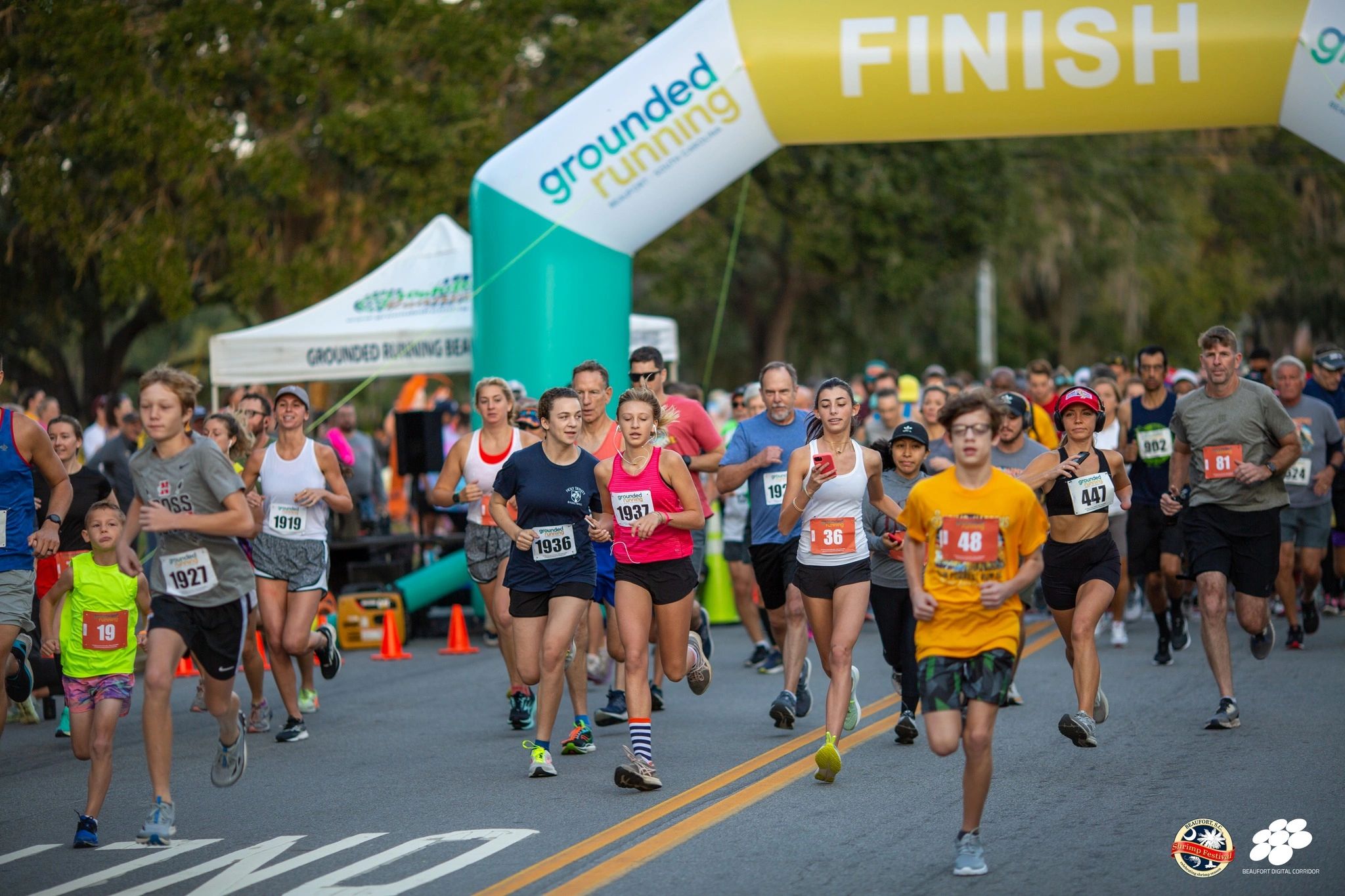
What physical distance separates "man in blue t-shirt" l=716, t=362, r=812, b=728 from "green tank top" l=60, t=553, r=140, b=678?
10.6 ft

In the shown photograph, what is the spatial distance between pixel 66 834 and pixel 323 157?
17.5 m

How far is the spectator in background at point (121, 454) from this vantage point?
13.4 metres

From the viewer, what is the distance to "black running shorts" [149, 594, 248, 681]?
6730 millimetres

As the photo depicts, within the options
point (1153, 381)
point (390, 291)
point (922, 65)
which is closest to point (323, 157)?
point (390, 291)

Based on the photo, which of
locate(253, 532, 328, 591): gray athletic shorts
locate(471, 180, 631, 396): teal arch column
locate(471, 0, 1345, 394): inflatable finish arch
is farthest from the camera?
locate(471, 180, 631, 396): teal arch column

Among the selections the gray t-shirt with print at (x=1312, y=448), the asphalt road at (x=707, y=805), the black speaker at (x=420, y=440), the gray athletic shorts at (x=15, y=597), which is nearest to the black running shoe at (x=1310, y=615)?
the gray t-shirt with print at (x=1312, y=448)

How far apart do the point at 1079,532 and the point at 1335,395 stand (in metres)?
5.78

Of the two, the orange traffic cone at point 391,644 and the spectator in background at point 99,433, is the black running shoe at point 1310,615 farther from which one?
the spectator in background at point 99,433

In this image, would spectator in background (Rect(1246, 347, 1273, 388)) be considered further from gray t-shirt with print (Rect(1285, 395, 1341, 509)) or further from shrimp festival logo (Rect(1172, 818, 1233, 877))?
shrimp festival logo (Rect(1172, 818, 1233, 877))

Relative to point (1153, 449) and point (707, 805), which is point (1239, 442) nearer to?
point (1153, 449)

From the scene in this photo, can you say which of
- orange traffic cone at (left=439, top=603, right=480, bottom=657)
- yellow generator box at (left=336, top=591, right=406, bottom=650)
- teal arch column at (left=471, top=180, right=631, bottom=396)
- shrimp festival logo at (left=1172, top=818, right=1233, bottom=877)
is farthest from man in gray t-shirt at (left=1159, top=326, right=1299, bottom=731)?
yellow generator box at (left=336, top=591, right=406, bottom=650)

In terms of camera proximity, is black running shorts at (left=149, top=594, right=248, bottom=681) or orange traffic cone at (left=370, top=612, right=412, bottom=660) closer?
black running shorts at (left=149, top=594, right=248, bottom=681)

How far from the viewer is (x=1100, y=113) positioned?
40.5 ft

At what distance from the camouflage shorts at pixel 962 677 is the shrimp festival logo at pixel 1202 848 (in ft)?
3.04
